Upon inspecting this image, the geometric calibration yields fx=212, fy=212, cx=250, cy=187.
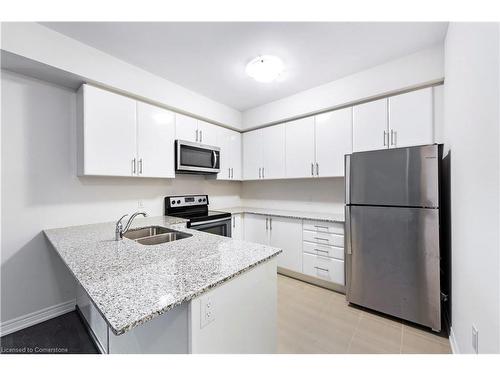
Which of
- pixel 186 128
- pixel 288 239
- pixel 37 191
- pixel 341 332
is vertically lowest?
pixel 341 332

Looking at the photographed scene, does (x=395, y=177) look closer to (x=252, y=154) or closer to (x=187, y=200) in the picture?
(x=252, y=154)

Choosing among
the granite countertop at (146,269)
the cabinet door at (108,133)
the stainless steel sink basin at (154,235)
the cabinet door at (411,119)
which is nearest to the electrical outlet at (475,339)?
the granite countertop at (146,269)

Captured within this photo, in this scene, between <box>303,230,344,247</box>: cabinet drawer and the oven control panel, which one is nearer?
<box>303,230,344,247</box>: cabinet drawer

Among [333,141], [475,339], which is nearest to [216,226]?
[333,141]

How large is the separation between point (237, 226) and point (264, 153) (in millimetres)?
1197

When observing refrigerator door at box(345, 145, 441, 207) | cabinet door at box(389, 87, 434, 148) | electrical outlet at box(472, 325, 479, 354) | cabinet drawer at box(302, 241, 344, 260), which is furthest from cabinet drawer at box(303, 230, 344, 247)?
electrical outlet at box(472, 325, 479, 354)

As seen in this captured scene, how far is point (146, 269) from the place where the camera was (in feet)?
3.26

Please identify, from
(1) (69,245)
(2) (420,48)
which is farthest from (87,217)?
(2) (420,48)

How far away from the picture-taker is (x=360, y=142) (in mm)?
2396

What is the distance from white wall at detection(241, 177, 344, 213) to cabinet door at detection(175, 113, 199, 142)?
1487 mm

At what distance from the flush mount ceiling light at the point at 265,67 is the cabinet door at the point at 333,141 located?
2.94ft

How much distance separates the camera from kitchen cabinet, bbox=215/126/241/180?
3.26m

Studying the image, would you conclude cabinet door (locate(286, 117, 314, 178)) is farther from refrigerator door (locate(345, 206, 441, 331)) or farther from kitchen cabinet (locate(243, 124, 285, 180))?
refrigerator door (locate(345, 206, 441, 331))

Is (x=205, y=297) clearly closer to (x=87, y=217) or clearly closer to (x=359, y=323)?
(x=359, y=323)
